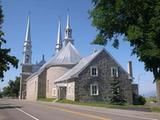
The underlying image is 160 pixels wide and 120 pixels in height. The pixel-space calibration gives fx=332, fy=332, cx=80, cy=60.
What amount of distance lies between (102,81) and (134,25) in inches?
1094

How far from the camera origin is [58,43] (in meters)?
111

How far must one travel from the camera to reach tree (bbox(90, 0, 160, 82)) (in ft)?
97.2

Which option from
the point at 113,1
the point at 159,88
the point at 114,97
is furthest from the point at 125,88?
the point at 113,1

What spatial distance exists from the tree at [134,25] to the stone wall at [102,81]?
69.1 feet

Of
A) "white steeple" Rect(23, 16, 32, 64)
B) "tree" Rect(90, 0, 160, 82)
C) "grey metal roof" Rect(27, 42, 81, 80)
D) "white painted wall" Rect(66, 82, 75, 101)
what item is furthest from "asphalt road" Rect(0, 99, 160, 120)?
"white steeple" Rect(23, 16, 32, 64)

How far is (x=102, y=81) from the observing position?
192 ft

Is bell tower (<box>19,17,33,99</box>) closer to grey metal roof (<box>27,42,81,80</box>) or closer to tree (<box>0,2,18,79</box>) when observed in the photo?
grey metal roof (<box>27,42,81,80</box>)

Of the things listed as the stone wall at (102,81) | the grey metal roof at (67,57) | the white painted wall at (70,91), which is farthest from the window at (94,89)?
the grey metal roof at (67,57)

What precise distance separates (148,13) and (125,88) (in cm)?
3018

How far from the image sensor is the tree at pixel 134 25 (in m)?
29.6

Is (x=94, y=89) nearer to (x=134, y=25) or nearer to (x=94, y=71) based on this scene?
(x=94, y=71)

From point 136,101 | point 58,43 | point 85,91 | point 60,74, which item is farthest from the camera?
point 58,43

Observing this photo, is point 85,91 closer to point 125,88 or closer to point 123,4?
point 125,88

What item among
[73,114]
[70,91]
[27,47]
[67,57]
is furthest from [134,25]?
[27,47]
